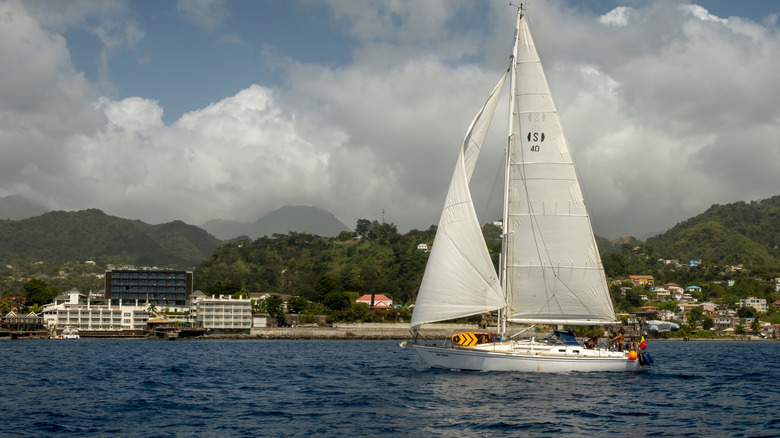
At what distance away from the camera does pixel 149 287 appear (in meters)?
154

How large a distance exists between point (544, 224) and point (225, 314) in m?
99.3

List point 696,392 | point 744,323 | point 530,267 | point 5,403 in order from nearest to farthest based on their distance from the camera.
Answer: point 5,403 → point 696,392 → point 530,267 → point 744,323

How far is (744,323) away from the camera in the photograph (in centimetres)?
13638

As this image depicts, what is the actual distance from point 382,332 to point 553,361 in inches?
3465

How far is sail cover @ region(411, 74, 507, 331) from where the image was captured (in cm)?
3338

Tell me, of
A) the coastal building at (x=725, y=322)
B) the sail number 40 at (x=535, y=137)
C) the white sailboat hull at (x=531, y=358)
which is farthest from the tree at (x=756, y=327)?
→ the sail number 40 at (x=535, y=137)

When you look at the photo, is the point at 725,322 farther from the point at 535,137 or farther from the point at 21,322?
the point at 21,322

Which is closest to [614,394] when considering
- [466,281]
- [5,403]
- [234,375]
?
[466,281]

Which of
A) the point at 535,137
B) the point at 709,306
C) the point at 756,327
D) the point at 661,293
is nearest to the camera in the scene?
the point at 535,137

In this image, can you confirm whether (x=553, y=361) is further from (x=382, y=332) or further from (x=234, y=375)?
(x=382, y=332)

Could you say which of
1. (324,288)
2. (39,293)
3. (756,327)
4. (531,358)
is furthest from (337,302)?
(531,358)

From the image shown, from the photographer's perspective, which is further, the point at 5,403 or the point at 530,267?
the point at 530,267

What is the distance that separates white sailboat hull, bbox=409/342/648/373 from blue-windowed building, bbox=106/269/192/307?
13010 centimetres

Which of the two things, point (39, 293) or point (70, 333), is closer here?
point (70, 333)
